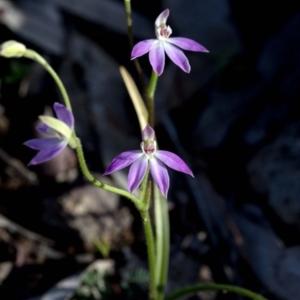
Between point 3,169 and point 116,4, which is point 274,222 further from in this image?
point 116,4

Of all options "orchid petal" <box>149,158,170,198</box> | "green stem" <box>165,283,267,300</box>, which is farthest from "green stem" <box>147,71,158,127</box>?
"green stem" <box>165,283,267,300</box>

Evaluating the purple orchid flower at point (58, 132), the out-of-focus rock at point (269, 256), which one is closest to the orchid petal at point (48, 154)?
the purple orchid flower at point (58, 132)

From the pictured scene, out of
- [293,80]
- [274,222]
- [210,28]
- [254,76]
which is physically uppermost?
[210,28]

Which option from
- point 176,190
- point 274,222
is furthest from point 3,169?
point 274,222

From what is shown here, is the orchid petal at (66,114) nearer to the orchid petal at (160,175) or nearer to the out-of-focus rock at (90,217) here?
the orchid petal at (160,175)

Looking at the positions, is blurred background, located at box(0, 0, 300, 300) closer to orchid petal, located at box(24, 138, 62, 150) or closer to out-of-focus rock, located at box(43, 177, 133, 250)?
out-of-focus rock, located at box(43, 177, 133, 250)
